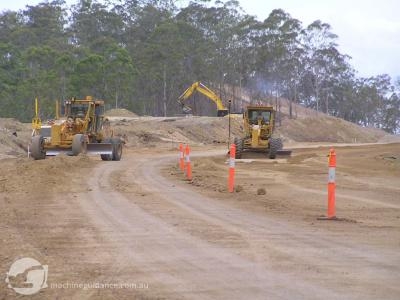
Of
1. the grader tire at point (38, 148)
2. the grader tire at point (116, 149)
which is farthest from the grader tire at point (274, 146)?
the grader tire at point (38, 148)

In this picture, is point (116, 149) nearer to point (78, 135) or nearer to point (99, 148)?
point (99, 148)

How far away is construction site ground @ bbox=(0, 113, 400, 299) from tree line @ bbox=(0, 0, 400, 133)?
194ft

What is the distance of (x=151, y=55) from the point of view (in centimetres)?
8069

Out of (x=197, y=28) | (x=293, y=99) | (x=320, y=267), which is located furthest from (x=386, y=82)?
(x=320, y=267)

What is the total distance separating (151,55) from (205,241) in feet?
240

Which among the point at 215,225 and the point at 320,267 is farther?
the point at 215,225

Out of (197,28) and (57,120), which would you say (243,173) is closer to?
(57,120)

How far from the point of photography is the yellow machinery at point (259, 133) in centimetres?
3328

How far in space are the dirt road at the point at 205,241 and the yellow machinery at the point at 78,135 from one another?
12444 millimetres

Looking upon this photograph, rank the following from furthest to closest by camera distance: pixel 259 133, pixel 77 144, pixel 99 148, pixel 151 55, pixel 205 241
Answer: pixel 151 55 → pixel 259 133 → pixel 99 148 → pixel 77 144 → pixel 205 241

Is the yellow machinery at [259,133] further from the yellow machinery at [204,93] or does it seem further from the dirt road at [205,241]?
the yellow machinery at [204,93]

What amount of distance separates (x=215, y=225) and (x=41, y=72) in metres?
73.2

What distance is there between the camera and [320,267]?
24.3ft

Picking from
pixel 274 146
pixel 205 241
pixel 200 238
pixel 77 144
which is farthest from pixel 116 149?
pixel 205 241
